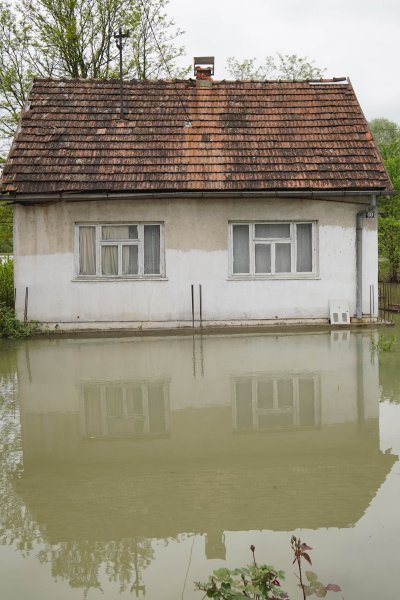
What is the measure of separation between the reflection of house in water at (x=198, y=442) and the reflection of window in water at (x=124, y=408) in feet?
0.08

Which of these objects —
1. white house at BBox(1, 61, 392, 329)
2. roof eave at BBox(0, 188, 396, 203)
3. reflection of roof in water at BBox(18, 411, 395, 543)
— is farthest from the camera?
white house at BBox(1, 61, 392, 329)

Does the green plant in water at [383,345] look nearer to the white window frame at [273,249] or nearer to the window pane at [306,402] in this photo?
the window pane at [306,402]

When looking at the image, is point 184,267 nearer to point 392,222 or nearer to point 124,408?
point 124,408

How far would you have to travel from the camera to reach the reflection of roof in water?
520cm

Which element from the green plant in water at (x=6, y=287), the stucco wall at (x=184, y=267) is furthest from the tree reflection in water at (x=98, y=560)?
the green plant in water at (x=6, y=287)

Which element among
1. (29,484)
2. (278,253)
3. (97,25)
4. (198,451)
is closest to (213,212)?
(278,253)

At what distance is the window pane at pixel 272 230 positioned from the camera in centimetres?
1523

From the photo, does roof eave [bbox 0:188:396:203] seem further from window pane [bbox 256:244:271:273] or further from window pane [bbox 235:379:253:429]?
window pane [bbox 235:379:253:429]

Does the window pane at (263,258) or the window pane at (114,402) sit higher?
the window pane at (263,258)

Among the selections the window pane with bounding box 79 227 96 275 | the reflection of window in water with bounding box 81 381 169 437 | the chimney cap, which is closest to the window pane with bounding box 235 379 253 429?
the reflection of window in water with bounding box 81 381 169 437

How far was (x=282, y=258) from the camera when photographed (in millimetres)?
15258

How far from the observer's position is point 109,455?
6.84m

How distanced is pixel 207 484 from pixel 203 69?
13.8 metres

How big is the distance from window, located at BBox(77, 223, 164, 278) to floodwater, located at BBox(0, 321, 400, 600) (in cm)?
404
